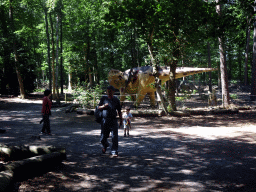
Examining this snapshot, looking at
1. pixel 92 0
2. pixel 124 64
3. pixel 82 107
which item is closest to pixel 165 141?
pixel 82 107

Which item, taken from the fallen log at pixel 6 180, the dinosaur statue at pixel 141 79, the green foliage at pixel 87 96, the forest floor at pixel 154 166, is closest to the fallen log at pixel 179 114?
the dinosaur statue at pixel 141 79

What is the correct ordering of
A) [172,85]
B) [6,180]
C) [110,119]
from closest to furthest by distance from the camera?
[6,180] → [110,119] → [172,85]

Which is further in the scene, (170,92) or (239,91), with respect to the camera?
(239,91)

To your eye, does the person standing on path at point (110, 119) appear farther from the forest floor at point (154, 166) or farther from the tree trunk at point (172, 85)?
the tree trunk at point (172, 85)

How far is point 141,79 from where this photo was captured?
60.1 feet

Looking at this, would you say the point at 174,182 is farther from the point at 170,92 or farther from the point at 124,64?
the point at 124,64

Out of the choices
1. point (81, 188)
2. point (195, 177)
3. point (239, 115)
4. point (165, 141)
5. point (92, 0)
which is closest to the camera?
point (81, 188)

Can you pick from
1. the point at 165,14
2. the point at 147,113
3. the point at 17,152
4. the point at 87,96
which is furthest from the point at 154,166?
the point at 87,96

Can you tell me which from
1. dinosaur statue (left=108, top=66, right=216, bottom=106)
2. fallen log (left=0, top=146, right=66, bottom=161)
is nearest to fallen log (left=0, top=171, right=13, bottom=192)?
fallen log (left=0, top=146, right=66, bottom=161)

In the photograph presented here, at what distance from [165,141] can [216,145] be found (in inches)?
64.8

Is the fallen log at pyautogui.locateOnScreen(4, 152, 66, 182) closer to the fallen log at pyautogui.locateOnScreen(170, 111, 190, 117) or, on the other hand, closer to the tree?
the tree

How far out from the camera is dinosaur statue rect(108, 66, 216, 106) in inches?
682

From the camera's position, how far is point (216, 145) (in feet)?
24.8

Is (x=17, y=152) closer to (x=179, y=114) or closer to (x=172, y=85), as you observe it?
(x=179, y=114)
